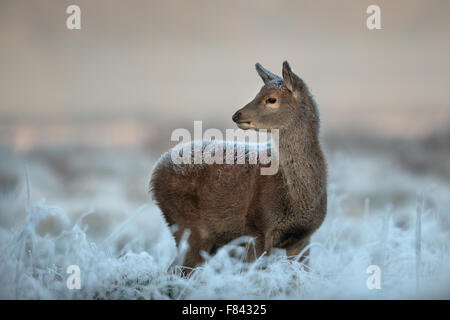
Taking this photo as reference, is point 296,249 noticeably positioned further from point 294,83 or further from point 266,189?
point 294,83

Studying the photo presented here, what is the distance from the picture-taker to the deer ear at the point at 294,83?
16.1 ft

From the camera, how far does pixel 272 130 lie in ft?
16.4

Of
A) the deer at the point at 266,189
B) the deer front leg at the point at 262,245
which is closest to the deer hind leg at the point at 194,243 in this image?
the deer at the point at 266,189

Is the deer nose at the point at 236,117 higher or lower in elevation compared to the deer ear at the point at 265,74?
lower

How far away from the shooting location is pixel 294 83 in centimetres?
495

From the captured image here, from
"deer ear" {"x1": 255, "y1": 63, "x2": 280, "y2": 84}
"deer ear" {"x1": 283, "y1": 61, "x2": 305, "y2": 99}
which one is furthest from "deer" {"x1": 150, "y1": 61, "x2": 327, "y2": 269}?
"deer ear" {"x1": 255, "y1": 63, "x2": 280, "y2": 84}

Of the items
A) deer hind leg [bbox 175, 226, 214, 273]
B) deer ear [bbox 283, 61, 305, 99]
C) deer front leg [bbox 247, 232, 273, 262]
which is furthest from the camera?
deer hind leg [bbox 175, 226, 214, 273]

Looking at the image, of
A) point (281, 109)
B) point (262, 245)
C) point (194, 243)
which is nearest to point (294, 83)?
point (281, 109)

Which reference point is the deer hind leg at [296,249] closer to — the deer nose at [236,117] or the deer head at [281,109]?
the deer head at [281,109]

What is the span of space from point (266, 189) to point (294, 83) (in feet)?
3.69

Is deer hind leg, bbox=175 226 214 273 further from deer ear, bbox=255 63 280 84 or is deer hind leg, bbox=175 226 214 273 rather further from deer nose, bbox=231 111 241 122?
deer ear, bbox=255 63 280 84

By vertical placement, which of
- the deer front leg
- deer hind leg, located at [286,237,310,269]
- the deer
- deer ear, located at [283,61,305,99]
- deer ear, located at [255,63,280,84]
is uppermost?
deer ear, located at [255,63,280,84]

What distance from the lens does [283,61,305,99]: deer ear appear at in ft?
16.1
